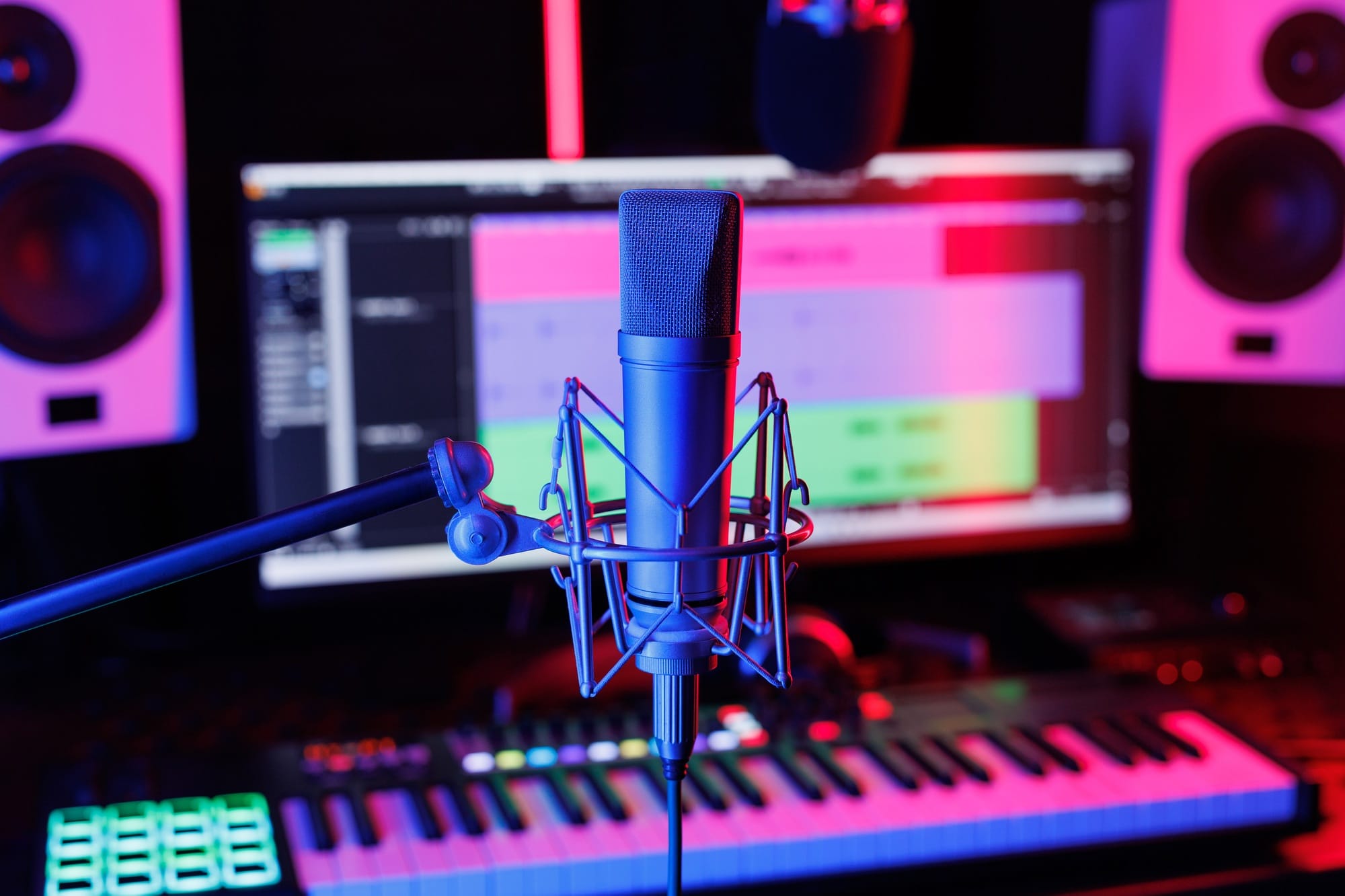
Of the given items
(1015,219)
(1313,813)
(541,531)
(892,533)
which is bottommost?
(1313,813)

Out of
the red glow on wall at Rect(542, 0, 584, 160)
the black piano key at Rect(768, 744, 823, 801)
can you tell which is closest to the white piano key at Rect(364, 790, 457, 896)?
the black piano key at Rect(768, 744, 823, 801)

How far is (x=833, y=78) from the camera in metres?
0.97

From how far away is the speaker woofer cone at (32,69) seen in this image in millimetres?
953

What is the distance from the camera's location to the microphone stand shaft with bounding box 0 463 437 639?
44 cm

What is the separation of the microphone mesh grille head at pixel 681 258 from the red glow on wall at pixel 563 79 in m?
0.94

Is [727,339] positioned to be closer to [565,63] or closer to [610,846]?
[610,846]

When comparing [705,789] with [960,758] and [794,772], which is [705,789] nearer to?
[794,772]

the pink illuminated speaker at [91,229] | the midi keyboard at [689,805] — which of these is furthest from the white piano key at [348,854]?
the pink illuminated speaker at [91,229]

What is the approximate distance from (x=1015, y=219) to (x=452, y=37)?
576mm

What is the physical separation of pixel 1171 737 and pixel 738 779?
0.32m

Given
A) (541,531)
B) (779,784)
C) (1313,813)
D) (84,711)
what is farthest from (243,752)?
(1313,813)

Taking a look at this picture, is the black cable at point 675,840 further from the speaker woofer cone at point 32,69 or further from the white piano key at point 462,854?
the speaker woofer cone at point 32,69

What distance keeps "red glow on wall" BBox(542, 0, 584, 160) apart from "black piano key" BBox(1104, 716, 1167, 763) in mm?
734

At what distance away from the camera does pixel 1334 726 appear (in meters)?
1.06
